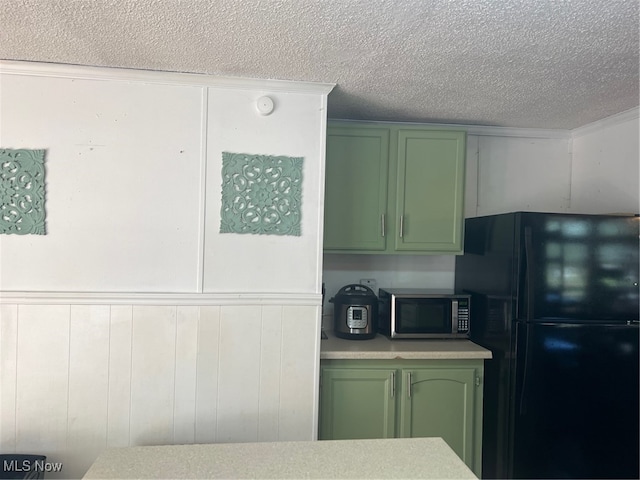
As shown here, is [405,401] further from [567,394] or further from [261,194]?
[261,194]

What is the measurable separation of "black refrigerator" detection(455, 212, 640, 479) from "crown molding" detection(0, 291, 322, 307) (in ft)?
3.68

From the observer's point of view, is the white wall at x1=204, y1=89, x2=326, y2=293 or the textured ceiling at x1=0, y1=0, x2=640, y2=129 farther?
the white wall at x1=204, y1=89, x2=326, y2=293

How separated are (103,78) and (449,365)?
7.52 feet

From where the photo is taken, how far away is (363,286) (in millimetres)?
2633

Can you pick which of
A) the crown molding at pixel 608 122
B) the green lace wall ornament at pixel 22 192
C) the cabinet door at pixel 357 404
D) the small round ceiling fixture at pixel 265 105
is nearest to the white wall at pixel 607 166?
the crown molding at pixel 608 122

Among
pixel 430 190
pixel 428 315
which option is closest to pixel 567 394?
pixel 428 315

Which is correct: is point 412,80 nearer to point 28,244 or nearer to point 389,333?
point 389,333

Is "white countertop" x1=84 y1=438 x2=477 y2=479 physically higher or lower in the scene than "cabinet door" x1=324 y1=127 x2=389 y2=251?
lower

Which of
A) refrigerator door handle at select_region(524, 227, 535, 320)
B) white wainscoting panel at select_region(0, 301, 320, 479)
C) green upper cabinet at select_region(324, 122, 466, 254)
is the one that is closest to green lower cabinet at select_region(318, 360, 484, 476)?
white wainscoting panel at select_region(0, 301, 320, 479)

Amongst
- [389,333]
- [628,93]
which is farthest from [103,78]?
[628,93]

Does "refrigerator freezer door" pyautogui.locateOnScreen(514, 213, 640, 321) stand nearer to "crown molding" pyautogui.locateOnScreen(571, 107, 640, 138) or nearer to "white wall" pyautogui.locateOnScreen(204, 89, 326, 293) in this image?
"crown molding" pyautogui.locateOnScreen(571, 107, 640, 138)

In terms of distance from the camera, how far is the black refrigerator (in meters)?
2.13

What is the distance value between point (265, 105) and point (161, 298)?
1.05m

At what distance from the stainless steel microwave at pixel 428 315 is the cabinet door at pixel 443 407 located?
0.25 m
